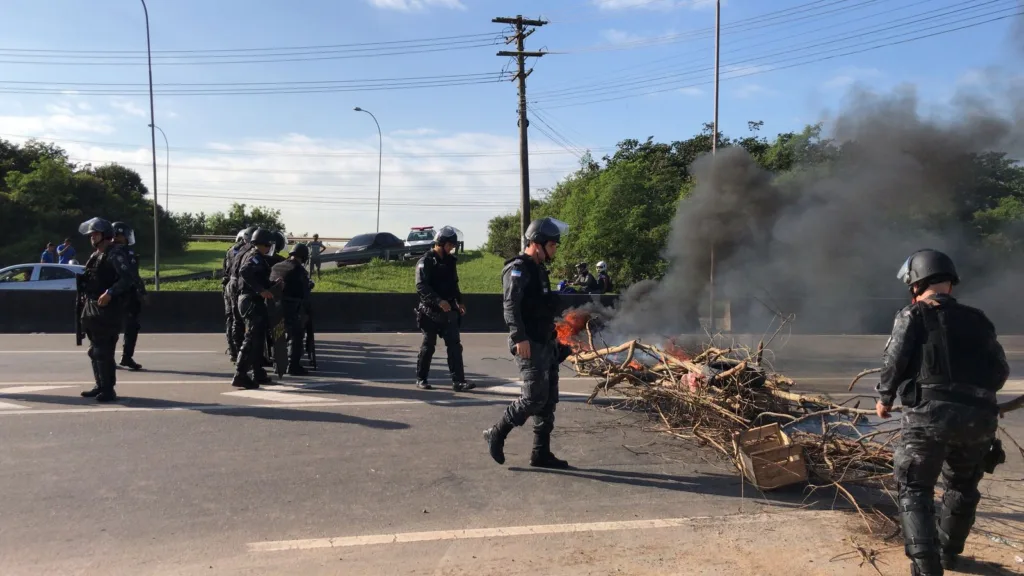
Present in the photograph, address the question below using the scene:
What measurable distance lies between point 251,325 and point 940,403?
6369mm

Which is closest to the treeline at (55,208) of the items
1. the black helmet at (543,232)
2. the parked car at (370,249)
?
the parked car at (370,249)

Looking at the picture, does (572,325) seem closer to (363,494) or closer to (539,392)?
(539,392)

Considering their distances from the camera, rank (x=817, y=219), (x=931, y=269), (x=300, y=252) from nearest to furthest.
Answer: (x=931, y=269)
(x=300, y=252)
(x=817, y=219)

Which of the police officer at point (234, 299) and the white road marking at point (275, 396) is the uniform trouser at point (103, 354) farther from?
the police officer at point (234, 299)

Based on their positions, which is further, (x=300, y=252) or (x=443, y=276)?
(x=300, y=252)

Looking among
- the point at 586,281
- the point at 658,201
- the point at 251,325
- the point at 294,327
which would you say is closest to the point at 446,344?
the point at 251,325

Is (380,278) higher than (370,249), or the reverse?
(370,249)

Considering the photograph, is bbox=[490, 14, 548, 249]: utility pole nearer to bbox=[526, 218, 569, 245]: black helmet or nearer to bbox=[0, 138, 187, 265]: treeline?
bbox=[526, 218, 569, 245]: black helmet

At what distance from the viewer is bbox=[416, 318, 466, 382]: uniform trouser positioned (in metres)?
7.52

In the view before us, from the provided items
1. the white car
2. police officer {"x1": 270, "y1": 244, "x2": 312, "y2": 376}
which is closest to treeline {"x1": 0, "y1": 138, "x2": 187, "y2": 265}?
the white car

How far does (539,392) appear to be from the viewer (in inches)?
192

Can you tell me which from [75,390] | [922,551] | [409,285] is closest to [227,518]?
[922,551]

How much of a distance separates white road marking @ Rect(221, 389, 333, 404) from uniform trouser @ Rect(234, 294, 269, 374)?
0.29 metres

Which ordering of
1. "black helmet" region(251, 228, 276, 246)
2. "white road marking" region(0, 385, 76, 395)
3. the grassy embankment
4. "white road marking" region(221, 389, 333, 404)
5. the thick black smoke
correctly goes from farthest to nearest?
the grassy embankment, the thick black smoke, "black helmet" region(251, 228, 276, 246), "white road marking" region(0, 385, 76, 395), "white road marking" region(221, 389, 333, 404)
